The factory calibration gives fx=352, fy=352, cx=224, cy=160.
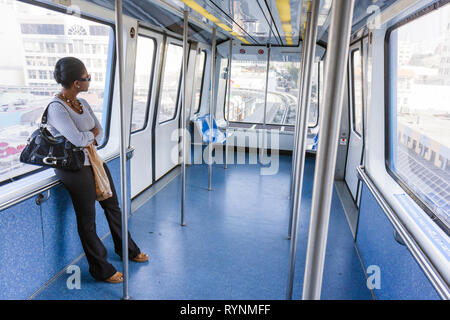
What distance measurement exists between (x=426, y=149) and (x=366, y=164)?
1264 mm

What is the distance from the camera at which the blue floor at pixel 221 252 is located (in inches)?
116

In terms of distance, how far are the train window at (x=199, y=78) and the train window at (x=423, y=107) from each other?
4.52 meters

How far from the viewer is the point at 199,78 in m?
7.64

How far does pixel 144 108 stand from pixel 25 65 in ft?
8.74

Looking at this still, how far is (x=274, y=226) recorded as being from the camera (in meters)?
4.29

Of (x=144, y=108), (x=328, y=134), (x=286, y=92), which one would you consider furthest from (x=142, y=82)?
(x=328, y=134)

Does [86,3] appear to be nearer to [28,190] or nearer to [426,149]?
[28,190]

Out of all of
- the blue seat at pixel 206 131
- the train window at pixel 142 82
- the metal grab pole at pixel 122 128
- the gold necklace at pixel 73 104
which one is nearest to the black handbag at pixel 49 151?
the gold necklace at pixel 73 104

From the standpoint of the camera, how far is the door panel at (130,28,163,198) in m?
4.81

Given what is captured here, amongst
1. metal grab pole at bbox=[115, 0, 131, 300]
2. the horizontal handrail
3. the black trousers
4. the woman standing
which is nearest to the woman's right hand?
the woman standing

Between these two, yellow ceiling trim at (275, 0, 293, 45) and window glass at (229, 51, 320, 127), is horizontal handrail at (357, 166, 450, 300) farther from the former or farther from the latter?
window glass at (229, 51, 320, 127)

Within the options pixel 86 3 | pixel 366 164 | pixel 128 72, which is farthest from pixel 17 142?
pixel 366 164

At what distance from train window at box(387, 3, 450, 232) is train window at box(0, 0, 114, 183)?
2.86m

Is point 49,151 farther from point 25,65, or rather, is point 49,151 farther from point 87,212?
point 25,65
